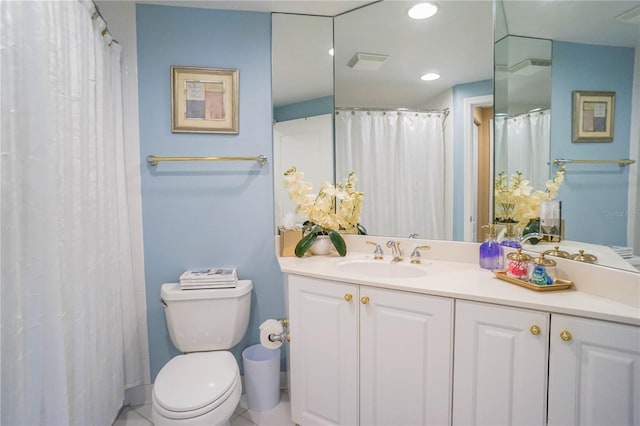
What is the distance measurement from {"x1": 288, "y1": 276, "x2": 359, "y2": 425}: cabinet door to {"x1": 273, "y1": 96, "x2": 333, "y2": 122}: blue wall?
1.03m

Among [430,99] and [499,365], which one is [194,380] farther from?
[430,99]

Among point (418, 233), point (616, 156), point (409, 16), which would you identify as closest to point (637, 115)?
point (616, 156)

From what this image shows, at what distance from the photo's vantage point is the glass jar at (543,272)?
115 cm

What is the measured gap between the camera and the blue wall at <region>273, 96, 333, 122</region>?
1954 millimetres

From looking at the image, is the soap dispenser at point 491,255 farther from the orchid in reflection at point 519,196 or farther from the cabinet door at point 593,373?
the cabinet door at point 593,373

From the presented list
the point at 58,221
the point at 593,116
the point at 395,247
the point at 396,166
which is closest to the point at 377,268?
the point at 395,247

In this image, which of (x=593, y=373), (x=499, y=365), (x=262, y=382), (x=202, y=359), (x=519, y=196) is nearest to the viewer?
(x=593, y=373)

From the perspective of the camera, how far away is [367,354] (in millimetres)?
1356

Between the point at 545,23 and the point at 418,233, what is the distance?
1095mm

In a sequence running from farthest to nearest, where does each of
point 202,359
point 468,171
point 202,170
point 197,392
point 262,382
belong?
point 202,170 < point 262,382 < point 468,171 < point 202,359 < point 197,392

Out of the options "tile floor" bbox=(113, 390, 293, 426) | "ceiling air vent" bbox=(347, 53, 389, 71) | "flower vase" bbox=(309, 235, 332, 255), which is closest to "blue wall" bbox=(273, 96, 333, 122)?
"ceiling air vent" bbox=(347, 53, 389, 71)

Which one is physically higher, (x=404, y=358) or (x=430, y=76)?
(x=430, y=76)

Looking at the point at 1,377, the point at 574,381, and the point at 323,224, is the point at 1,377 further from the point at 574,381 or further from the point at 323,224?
the point at 574,381

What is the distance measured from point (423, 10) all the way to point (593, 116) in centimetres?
107
